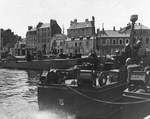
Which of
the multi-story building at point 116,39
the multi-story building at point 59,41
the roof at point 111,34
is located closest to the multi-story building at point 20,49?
the multi-story building at point 59,41

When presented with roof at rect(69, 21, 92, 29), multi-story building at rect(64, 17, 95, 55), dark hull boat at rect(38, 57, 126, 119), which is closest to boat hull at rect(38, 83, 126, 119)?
dark hull boat at rect(38, 57, 126, 119)

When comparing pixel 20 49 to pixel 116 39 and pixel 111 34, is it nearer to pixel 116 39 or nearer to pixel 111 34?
pixel 111 34

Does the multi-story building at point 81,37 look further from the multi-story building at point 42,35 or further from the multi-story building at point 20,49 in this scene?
the multi-story building at point 20,49

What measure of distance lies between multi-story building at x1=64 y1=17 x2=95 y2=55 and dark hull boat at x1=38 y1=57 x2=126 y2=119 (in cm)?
5630

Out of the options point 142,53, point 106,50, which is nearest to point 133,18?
point 142,53

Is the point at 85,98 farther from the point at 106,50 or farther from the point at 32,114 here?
the point at 106,50

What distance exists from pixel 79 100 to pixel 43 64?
37.3 m

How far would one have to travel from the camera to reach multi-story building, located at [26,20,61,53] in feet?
280

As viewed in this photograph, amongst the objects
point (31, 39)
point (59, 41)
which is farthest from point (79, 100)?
point (31, 39)

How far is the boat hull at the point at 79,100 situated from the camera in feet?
37.6

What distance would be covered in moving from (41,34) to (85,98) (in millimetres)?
79683

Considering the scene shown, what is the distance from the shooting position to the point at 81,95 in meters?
11.7

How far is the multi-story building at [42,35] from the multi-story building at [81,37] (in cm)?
965

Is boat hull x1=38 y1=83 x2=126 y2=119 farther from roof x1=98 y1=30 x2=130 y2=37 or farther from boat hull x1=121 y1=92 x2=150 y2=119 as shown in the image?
roof x1=98 y1=30 x2=130 y2=37
